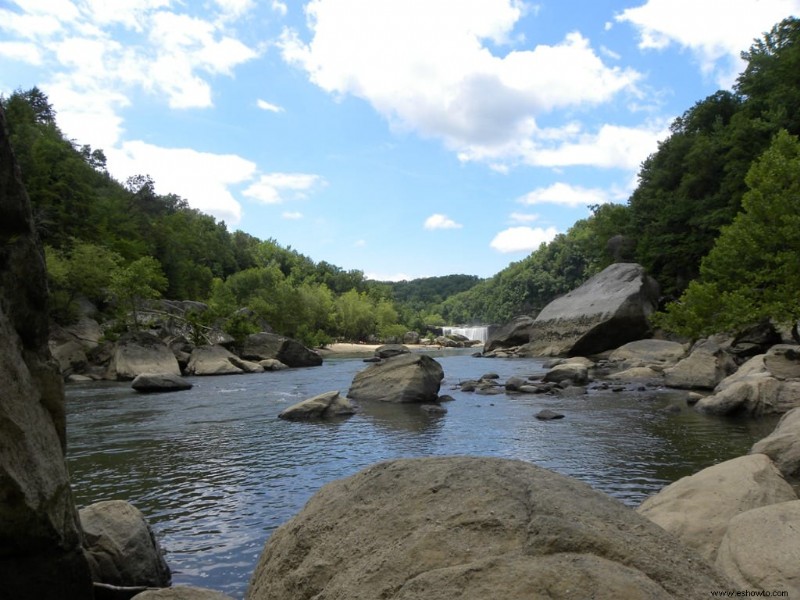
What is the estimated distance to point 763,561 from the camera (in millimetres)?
4234

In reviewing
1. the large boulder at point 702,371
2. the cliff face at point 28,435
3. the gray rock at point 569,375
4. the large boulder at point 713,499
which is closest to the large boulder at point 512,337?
the gray rock at point 569,375

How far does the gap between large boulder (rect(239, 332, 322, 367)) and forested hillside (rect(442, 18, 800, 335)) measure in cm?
2630

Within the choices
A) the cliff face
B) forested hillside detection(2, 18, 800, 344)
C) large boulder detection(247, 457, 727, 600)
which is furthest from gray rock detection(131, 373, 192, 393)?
large boulder detection(247, 457, 727, 600)

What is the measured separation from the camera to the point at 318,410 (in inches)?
681

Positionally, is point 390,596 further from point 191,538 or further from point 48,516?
point 191,538

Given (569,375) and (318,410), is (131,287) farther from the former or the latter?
(569,375)

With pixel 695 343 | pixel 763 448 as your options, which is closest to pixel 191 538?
pixel 763 448

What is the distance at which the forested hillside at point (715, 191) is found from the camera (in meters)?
23.3

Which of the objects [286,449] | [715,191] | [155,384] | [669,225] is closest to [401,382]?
[286,449]

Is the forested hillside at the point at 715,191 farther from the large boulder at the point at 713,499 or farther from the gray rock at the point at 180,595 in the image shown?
the gray rock at the point at 180,595

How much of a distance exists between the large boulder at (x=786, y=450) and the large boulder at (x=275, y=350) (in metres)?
37.9

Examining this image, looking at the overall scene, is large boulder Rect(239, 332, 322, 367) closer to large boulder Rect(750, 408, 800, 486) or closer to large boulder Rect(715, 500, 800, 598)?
large boulder Rect(750, 408, 800, 486)

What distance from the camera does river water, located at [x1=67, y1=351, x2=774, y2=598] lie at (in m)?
8.20

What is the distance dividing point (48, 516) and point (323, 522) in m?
2.40
